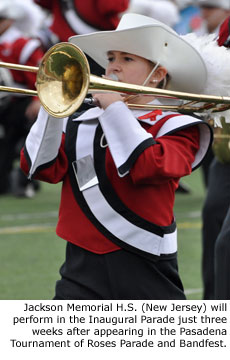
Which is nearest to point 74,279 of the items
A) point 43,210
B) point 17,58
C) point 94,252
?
point 94,252

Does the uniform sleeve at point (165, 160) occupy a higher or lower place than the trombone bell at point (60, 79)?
lower

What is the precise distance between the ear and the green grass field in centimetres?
220

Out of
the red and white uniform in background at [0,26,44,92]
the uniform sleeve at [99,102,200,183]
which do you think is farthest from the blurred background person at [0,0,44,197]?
the uniform sleeve at [99,102,200,183]

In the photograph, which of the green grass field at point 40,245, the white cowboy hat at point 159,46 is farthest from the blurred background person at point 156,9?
the white cowboy hat at point 159,46

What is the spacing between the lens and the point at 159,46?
3.37m

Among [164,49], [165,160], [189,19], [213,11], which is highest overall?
[164,49]

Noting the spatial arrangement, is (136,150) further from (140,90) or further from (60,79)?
(60,79)

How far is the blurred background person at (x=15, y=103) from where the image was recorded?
934 centimetres

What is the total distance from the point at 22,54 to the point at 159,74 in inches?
242

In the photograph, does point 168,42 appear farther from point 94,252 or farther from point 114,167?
point 94,252

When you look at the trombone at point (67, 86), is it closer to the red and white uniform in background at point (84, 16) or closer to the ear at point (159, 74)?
the ear at point (159, 74)

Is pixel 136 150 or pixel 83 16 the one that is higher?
pixel 136 150

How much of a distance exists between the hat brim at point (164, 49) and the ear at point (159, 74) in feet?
0.06

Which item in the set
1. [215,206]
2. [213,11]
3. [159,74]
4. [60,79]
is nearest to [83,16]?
[213,11]
